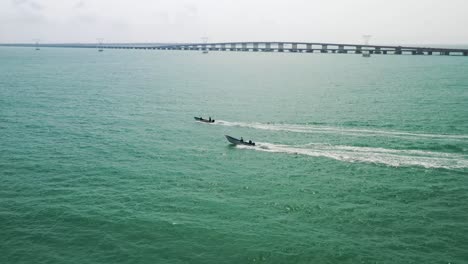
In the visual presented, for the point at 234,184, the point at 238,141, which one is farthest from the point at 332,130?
the point at 234,184

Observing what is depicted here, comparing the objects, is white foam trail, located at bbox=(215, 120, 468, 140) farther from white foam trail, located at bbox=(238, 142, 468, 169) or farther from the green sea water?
white foam trail, located at bbox=(238, 142, 468, 169)

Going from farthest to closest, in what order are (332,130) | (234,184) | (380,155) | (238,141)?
1. (332,130)
2. (238,141)
3. (380,155)
4. (234,184)

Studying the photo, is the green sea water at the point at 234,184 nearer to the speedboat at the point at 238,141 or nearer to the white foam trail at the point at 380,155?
the white foam trail at the point at 380,155

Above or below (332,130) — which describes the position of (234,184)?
below

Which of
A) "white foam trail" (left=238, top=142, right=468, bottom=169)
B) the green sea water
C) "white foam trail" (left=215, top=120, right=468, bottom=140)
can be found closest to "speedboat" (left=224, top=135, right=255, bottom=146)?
"white foam trail" (left=238, top=142, right=468, bottom=169)

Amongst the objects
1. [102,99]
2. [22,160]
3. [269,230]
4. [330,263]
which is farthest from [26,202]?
[102,99]

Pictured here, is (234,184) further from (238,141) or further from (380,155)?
(380,155)
